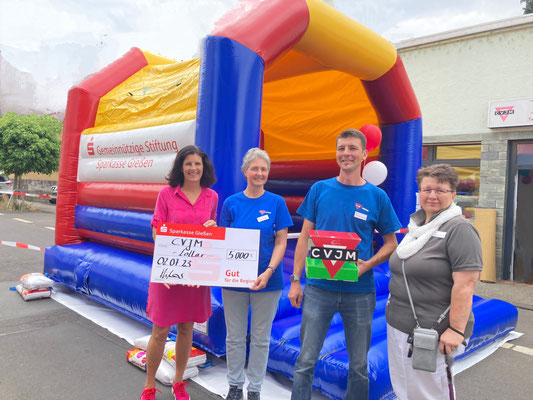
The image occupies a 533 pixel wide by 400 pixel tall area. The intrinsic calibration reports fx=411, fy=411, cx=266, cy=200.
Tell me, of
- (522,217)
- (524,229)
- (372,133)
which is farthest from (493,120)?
(372,133)

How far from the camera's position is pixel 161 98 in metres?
4.07

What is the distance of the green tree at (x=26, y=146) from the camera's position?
51.6 ft

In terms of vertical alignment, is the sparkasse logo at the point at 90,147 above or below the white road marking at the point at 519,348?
above

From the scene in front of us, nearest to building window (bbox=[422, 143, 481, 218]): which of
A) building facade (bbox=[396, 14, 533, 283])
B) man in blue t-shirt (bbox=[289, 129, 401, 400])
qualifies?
building facade (bbox=[396, 14, 533, 283])

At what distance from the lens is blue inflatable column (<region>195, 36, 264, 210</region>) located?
2908mm

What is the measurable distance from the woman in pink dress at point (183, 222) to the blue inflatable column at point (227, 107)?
519 millimetres

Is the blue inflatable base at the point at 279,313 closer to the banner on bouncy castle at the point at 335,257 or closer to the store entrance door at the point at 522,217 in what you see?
the banner on bouncy castle at the point at 335,257

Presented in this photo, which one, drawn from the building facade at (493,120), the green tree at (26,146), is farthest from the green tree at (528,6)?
the green tree at (26,146)

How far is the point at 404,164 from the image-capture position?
15.3ft

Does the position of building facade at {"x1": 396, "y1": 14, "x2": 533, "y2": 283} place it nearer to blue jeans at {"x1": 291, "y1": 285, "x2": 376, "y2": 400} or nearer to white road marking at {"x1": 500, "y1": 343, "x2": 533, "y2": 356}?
white road marking at {"x1": 500, "y1": 343, "x2": 533, "y2": 356}

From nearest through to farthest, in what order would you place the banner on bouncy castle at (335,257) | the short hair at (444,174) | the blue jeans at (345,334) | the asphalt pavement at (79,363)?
the short hair at (444,174), the banner on bouncy castle at (335,257), the blue jeans at (345,334), the asphalt pavement at (79,363)

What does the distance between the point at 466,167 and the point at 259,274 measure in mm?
6344

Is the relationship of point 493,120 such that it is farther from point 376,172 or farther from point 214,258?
point 214,258

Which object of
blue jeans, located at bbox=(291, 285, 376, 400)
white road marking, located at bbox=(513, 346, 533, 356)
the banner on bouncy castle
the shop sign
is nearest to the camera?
the banner on bouncy castle
